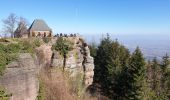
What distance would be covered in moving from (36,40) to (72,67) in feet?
23.2

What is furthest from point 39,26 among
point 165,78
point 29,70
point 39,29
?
point 165,78

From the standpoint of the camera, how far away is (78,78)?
4000 cm

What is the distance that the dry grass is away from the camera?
32.9 meters

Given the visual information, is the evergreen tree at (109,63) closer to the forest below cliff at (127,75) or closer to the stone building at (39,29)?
the forest below cliff at (127,75)

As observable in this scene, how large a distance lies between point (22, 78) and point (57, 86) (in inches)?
366

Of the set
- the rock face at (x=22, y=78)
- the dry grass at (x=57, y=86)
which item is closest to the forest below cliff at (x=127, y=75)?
the dry grass at (x=57, y=86)

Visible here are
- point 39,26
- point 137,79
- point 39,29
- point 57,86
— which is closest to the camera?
point 57,86

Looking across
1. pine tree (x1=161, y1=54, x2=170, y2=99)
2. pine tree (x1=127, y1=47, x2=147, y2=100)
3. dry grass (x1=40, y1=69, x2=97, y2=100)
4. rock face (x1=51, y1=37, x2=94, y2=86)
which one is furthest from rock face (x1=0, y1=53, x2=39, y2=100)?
pine tree (x1=161, y1=54, x2=170, y2=99)

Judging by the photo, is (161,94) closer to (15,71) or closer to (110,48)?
(110,48)

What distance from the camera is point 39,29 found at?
142ft

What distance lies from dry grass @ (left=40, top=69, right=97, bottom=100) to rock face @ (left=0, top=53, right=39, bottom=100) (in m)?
4.63

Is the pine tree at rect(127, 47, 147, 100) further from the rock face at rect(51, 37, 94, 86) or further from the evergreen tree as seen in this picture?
the rock face at rect(51, 37, 94, 86)

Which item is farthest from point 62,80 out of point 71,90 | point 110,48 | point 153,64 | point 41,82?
point 153,64

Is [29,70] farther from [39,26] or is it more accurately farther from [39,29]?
[39,26]
